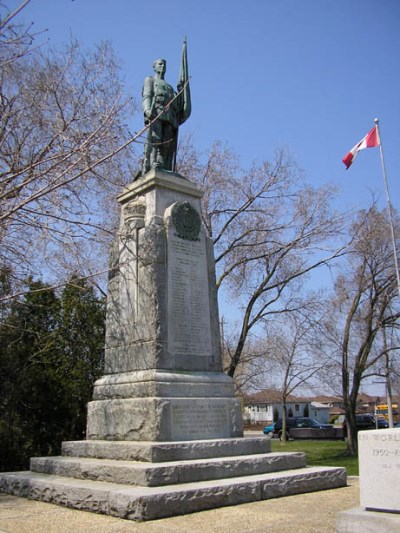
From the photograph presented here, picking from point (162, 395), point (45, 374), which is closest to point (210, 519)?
point (162, 395)

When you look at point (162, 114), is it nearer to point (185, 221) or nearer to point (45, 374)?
point (185, 221)

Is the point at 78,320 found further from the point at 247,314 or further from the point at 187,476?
the point at 187,476

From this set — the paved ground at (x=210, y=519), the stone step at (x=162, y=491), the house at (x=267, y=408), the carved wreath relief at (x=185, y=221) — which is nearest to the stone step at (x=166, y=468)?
the stone step at (x=162, y=491)

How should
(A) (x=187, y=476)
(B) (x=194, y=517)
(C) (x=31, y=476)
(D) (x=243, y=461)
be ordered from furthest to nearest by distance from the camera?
(C) (x=31, y=476)
(D) (x=243, y=461)
(A) (x=187, y=476)
(B) (x=194, y=517)

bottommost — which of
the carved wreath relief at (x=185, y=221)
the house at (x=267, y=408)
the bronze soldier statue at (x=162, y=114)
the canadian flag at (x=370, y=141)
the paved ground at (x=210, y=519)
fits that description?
the paved ground at (x=210, y=519)

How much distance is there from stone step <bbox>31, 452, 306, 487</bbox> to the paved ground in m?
0.59

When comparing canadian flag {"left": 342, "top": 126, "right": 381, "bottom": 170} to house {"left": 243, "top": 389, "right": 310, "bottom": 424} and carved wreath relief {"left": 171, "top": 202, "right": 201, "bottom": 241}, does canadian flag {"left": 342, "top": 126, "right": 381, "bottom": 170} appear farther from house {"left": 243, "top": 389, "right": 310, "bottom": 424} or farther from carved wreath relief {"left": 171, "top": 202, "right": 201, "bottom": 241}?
house {"left": 243, "top": 389, "right": 310, "bottom": 424}

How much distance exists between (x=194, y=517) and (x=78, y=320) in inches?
409

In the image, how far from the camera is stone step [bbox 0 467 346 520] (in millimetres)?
6125

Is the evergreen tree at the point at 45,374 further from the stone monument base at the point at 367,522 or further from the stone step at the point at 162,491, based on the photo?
the stone monument base at the point at 367,522

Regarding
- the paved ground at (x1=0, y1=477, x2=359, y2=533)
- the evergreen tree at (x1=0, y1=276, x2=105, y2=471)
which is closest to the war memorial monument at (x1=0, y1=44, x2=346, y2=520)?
the paved ground at (x1=0, y1=477, x2=359, y2=533)

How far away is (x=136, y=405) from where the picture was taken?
8.18 metres

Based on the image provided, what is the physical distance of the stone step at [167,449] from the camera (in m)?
7.31

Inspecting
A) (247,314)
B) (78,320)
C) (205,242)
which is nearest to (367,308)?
(247,314)
